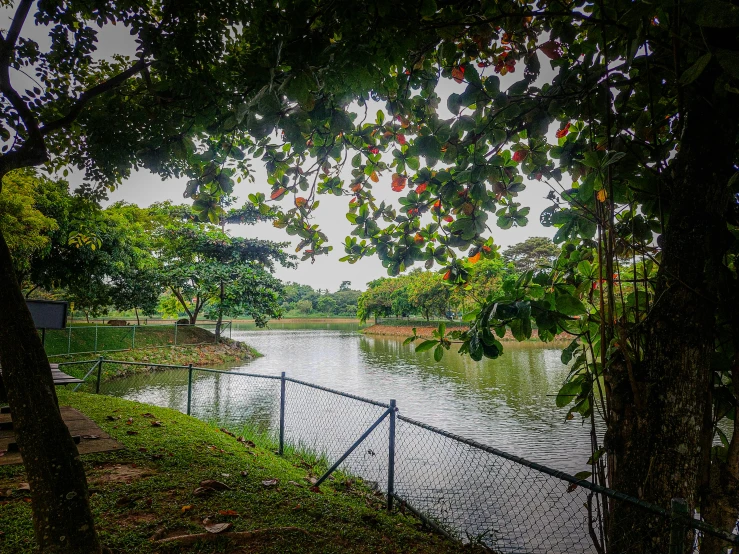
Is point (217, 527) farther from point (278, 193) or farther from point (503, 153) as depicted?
point (503, 153)

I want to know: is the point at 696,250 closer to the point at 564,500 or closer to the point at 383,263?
the point at 383,263

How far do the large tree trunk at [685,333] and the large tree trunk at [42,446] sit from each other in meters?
2.46

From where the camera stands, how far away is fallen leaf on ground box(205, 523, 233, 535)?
8.18ft

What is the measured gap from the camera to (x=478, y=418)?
29.1 feet

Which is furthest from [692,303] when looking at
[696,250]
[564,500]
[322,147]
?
[564,500]

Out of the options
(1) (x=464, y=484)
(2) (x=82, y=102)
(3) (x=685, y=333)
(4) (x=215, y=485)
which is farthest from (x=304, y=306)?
(3) (x=685, y=333)

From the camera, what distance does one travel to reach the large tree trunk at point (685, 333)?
1584 millimetres

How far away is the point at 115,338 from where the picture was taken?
56.3ft

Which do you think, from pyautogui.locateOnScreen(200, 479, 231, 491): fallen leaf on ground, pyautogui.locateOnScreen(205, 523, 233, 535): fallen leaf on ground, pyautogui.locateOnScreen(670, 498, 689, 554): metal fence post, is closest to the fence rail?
pyautogui.locateOnScreen(670, 498, 689, 554): metal fence post

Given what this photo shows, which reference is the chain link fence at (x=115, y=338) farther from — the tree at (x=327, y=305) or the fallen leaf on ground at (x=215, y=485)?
the tree at (x=327, y=305)

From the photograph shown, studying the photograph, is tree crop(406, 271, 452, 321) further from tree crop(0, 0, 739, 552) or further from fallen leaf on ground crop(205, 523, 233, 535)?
fallen leaf on ground crop(205, 523, 233, 535)

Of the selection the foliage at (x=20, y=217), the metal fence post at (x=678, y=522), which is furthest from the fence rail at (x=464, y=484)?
the foliage at (x=20, y=217)

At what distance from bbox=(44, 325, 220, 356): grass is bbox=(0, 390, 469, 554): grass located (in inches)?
525

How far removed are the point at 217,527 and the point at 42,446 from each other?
4.09 feet
